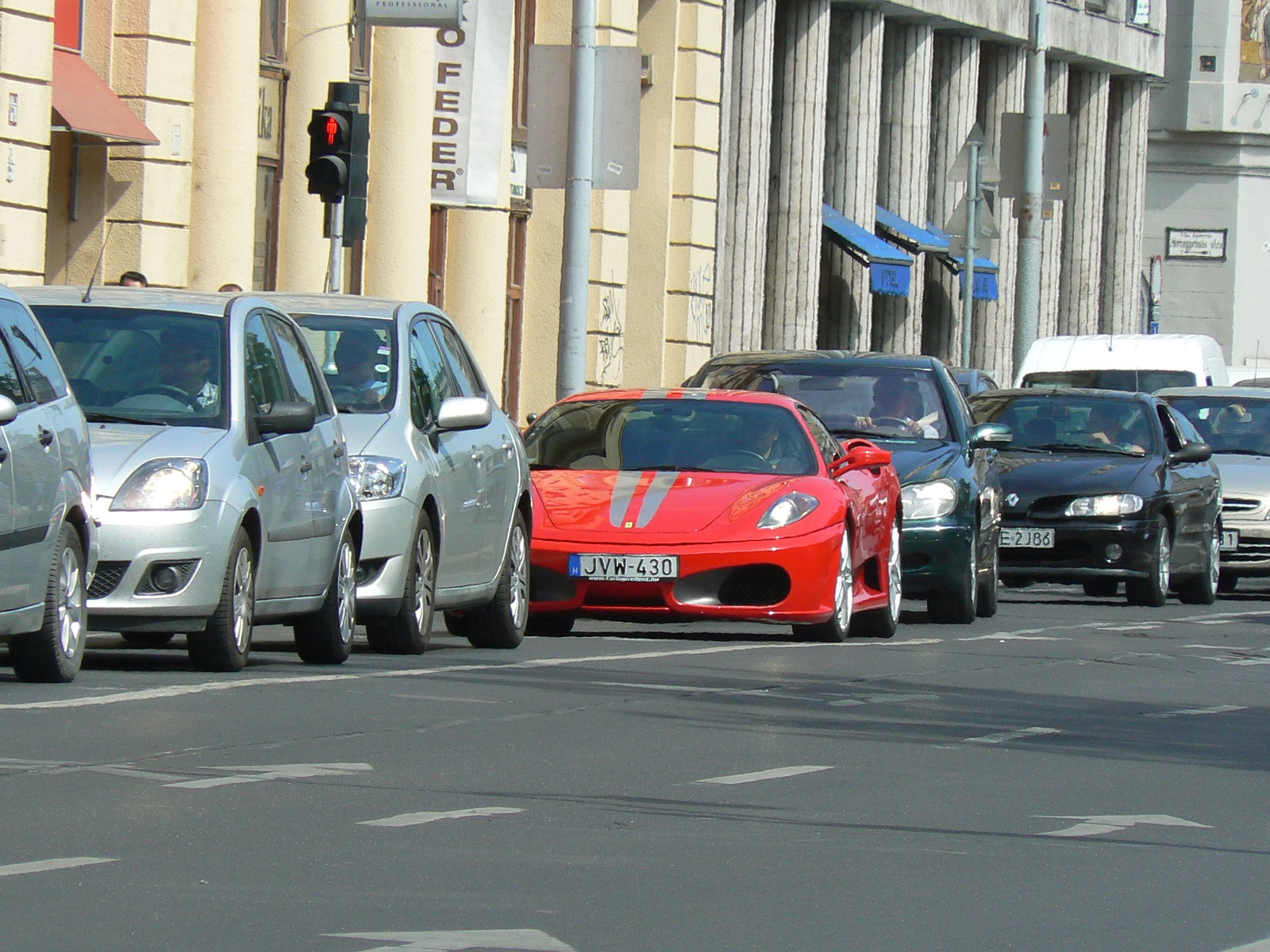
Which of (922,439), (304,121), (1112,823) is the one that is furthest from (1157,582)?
(1112,823)

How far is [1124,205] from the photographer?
5762 centimetres

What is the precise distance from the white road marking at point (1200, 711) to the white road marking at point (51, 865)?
234 inches

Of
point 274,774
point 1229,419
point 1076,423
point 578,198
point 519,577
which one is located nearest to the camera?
point 274,774

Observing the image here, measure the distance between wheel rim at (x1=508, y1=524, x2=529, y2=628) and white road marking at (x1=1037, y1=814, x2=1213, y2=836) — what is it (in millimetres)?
6090

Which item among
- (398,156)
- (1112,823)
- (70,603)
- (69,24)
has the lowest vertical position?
(1112,823)

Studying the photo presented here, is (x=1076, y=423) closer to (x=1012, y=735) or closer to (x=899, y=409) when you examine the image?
(x=899, y=409)

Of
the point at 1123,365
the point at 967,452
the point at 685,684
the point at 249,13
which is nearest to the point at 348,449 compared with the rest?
the point at 685,684

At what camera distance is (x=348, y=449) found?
42.5ft

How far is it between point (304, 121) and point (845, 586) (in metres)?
13.4

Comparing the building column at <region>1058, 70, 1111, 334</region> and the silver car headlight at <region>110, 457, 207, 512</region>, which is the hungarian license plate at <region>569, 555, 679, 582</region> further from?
the building column at <region>1058, 70, 1111, 334</region>

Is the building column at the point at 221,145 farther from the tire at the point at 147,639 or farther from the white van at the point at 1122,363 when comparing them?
the tire at the point at 147,639

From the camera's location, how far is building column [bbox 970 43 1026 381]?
51562mm

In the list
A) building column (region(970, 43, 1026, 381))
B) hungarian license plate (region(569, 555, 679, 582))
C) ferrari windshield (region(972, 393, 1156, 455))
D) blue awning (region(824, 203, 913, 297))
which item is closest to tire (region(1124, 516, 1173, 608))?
ferrari windshield (region(972, 393, 1156, 455))

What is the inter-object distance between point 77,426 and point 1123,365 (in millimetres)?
21926
